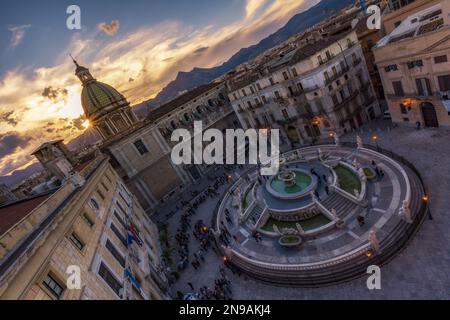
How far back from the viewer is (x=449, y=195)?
21.5m

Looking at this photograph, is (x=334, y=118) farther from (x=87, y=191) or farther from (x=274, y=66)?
(x=87, y=191)

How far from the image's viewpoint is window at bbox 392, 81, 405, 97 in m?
31.2

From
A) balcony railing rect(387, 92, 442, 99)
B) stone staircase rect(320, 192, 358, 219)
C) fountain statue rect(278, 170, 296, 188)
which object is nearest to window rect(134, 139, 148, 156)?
fountain statue rect(278, 170, 296, 188)

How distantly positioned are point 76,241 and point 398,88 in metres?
37.3

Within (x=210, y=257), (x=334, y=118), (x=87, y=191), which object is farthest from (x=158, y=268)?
(x=334, y=118)

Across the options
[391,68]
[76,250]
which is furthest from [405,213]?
[76,250]

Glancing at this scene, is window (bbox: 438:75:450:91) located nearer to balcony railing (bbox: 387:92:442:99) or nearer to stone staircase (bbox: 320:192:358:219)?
balcony railing (bbox: 387:92:442:99)

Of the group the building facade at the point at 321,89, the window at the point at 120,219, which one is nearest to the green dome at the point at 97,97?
the building facade at the point at 321,89

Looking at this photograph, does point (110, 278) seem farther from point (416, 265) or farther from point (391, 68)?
point (391, 68)

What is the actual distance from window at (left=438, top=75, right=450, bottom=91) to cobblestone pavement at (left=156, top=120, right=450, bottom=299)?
16.5ft

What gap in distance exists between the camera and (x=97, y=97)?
4559 centimetres

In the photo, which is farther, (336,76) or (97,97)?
(97,97)

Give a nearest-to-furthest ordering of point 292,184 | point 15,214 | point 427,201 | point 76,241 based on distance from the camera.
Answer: point 76,241, point 15,214, point 427,201, point 292,184

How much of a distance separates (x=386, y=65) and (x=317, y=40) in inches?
588
